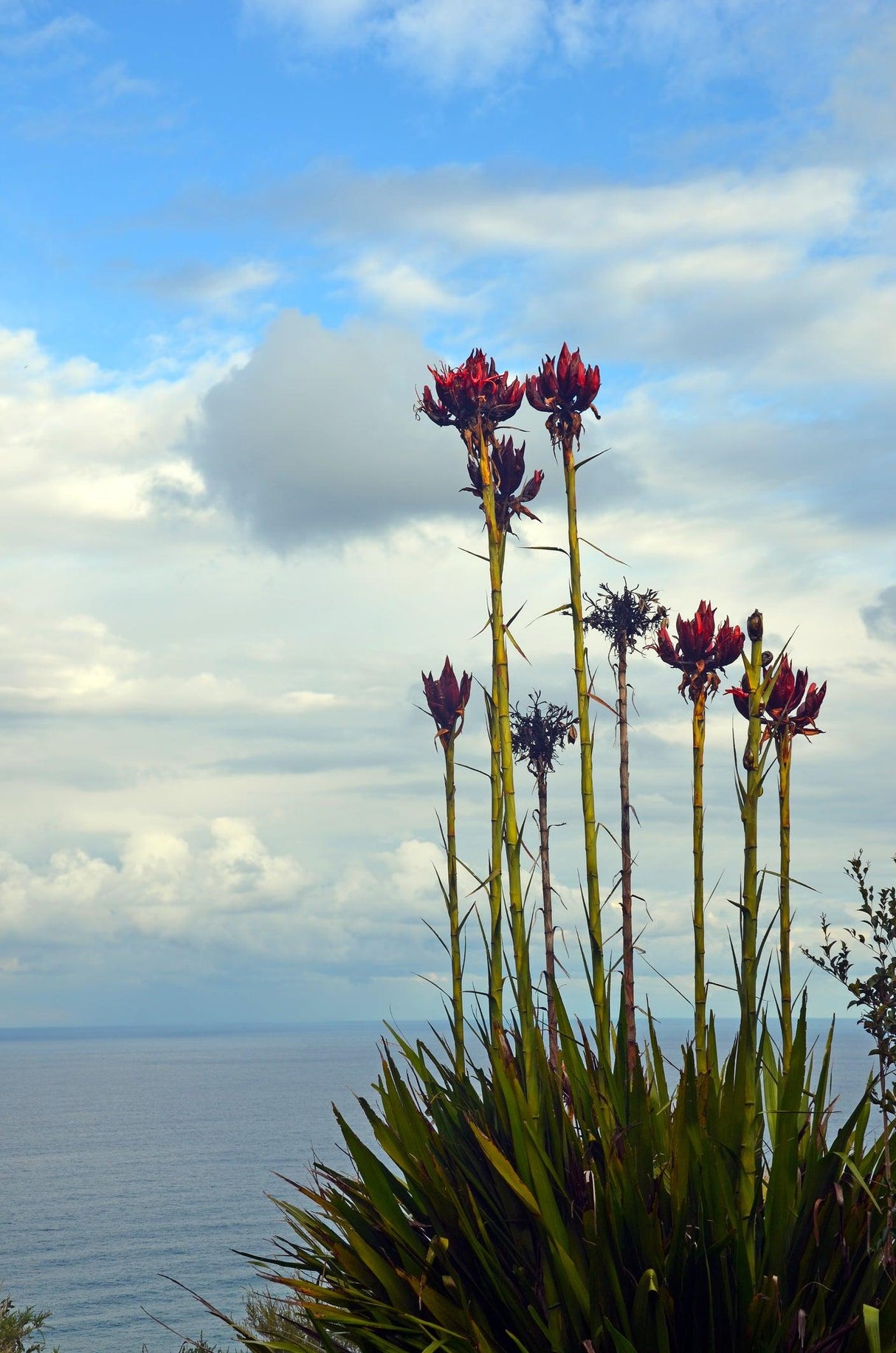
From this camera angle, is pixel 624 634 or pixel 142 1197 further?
pixel 142 1197

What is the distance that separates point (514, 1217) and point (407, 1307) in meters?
0.61

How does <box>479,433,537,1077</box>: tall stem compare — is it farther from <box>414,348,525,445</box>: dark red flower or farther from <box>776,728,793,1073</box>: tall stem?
<box>776,728,793,1073</box>: tall stem

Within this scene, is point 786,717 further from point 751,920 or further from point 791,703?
point 751,920

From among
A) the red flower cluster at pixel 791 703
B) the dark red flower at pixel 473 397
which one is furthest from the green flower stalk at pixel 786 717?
the dark red flower at pixel 473 397

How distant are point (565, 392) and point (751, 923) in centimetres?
292

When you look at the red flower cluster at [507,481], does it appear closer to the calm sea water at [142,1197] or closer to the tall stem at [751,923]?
the tall stem at [751,923]

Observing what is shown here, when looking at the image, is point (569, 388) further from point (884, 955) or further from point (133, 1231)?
point (133, 1231)

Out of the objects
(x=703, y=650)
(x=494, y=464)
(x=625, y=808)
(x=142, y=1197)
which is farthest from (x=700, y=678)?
(x=142, y=1197)

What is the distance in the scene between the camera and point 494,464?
19.4ft

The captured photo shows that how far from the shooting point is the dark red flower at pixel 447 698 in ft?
22.7

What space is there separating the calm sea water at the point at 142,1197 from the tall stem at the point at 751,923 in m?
3.41

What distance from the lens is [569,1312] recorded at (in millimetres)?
4617

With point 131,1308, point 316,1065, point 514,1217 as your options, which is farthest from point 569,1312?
point 316,1065

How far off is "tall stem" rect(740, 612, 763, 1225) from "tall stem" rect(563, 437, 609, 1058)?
0.99 m
